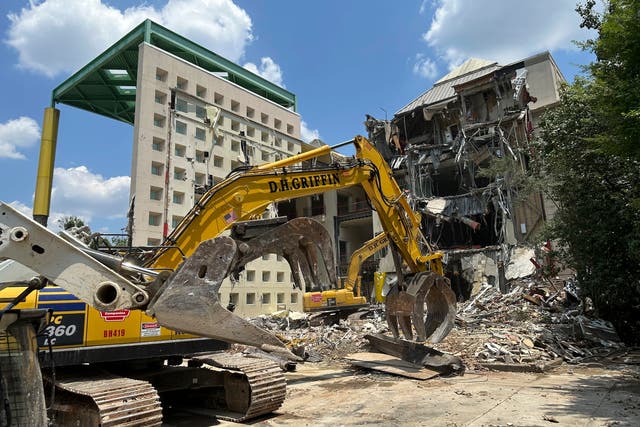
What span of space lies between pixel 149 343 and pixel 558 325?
41.4 ft

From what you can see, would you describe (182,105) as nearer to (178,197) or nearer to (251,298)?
(178,197)

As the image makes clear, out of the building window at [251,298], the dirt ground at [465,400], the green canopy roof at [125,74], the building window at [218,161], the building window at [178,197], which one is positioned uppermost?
the green canopy roof at [125,74]

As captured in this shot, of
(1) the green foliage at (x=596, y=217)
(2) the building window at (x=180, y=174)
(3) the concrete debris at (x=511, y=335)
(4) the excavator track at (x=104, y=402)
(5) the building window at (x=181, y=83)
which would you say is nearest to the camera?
(4) the excavator track at (x=104, y=402)

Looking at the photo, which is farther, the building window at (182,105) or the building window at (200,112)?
the building window at (200,112)

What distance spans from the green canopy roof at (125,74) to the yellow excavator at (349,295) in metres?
26.2

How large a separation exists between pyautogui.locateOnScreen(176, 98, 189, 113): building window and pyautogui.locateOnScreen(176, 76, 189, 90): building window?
1.28 m

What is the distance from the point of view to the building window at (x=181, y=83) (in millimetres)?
36625

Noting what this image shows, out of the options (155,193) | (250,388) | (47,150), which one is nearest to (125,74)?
(155,193)

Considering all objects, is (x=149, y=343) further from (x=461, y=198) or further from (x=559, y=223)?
(x=461, y=198)

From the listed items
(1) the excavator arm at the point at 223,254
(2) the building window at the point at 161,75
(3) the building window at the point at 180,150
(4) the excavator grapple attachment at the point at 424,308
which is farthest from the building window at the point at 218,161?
(4) the excavator grapple attachment at the point at 424,308

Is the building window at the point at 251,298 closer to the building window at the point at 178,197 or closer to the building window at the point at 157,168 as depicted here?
the building window at the point at 178,197

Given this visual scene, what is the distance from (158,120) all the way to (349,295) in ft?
75.9

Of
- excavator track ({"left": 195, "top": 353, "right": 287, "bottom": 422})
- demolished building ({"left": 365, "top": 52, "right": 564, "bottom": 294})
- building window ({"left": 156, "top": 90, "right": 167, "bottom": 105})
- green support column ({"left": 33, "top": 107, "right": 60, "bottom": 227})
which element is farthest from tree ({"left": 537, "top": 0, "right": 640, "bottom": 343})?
building window ({"left": 156, "top": 90, "right": 167, "bottom": 105})

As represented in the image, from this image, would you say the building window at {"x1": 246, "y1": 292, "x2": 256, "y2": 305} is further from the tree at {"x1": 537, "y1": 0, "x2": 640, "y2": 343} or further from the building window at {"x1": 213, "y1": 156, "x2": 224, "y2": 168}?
the tree at {"x1": 537, "y1": 0, "x2": 640, "y2": 343}
